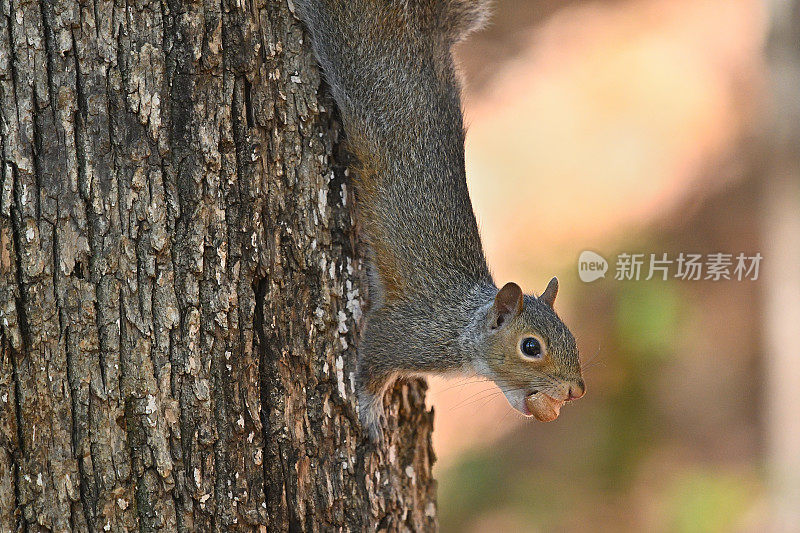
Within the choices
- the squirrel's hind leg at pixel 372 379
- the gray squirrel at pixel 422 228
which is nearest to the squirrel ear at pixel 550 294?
the gray squirrel at pixel 422 228

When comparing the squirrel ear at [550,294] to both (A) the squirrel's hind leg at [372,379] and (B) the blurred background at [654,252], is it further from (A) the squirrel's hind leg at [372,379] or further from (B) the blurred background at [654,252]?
(B) the blurred background at [654,252]

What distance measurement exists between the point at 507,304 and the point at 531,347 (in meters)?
0.14

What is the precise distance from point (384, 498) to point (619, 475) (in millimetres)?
→ 3404

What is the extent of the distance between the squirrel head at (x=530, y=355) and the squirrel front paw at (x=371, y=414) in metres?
0.45

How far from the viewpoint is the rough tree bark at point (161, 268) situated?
1688mm

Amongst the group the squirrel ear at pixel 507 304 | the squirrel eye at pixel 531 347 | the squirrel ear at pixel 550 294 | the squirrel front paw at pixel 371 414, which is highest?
the squirrel ear at pixel 550 294

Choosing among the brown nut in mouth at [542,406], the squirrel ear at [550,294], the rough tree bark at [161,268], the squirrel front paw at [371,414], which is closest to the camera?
the rough tree bark at [161,268]

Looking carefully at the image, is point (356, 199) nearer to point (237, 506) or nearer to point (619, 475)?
point (237, 506)

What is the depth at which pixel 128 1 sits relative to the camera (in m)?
1.71

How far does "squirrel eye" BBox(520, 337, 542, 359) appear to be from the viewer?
2.35 metres

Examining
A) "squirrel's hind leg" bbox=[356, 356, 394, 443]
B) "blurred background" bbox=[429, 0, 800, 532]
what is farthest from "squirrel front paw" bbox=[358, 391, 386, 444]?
"blurred background" bbox=[429, 0, 800, 532]

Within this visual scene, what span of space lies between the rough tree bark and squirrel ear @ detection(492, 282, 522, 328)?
0.61m

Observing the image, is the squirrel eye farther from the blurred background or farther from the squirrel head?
the blurred background

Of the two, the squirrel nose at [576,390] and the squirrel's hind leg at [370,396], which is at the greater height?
the squirrel nose at [576,390]
